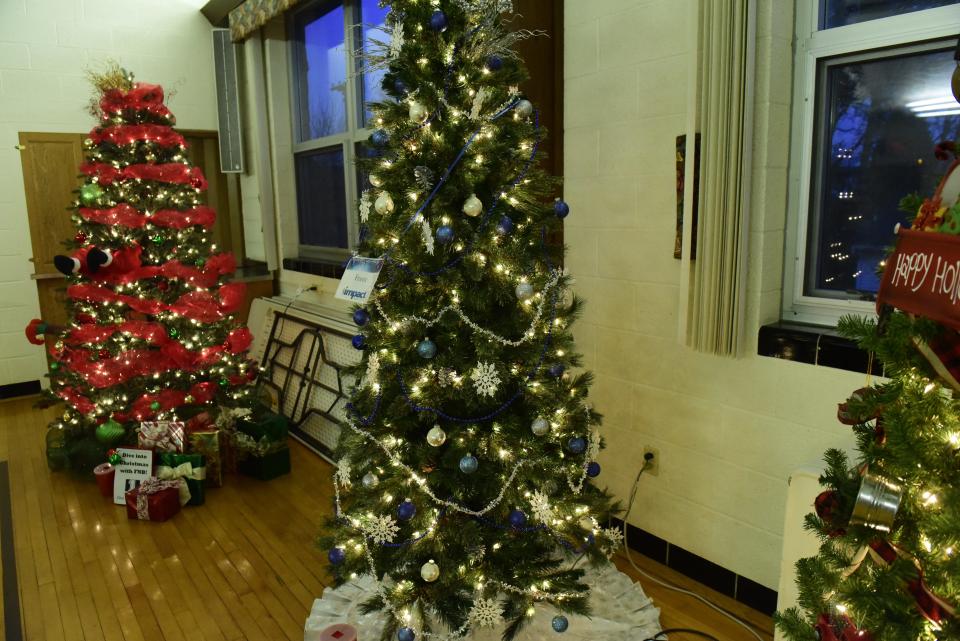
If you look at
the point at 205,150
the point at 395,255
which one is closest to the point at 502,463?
the point at 395,255

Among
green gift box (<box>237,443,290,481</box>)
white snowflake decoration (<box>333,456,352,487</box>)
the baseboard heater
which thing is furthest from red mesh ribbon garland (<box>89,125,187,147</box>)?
white snowflake decoration (<box>333,456,352,487</box>)

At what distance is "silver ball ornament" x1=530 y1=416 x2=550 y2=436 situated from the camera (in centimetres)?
187

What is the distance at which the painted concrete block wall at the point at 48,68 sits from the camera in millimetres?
4445

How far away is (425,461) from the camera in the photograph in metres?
1.92

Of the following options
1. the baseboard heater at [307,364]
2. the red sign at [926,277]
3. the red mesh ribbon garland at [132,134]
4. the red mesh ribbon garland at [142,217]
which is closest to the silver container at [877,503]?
the red sign at [926,277]

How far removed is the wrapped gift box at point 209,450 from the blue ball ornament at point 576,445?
2.01m

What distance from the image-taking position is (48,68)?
178 inches

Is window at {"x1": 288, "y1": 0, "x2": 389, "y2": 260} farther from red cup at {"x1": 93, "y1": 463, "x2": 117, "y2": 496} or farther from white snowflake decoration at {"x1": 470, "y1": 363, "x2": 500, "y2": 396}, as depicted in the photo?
white snowflake decoration at {"x1": 470, "y1": 363, "x2": 500, "y2": 396}

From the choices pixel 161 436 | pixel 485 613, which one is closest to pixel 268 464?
pixel 161 436

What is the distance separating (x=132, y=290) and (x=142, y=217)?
1.24 feet

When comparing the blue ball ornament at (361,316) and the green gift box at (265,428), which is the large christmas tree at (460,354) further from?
the green gift box at (265,428)

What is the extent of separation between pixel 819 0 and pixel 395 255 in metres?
1.50

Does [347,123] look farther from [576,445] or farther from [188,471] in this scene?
[576,445]

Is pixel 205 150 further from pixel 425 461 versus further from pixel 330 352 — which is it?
pixel 425 461
